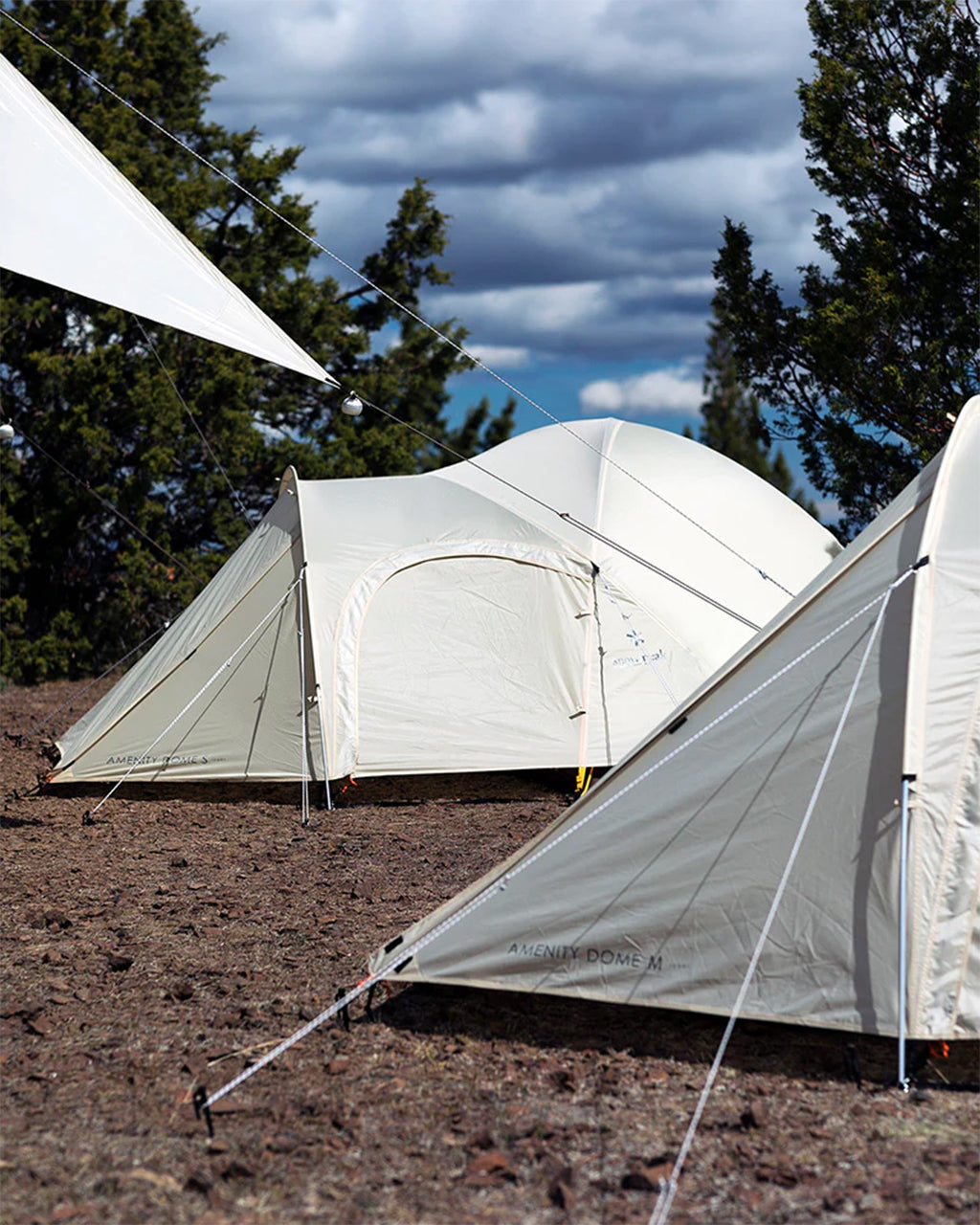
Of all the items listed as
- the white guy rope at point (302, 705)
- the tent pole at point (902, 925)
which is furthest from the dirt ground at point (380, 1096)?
the white guy rope at point (302, 705)

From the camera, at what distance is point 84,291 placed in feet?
21.1

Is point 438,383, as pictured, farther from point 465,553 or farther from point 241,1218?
point 241,1218

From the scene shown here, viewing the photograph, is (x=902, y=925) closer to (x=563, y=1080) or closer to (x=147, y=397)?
(x=563, y=1080)

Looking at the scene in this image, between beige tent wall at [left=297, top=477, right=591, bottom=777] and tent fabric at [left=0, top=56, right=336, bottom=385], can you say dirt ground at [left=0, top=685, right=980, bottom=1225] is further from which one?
tent fabric at [left=0, top=56, right=336, bottom=385]

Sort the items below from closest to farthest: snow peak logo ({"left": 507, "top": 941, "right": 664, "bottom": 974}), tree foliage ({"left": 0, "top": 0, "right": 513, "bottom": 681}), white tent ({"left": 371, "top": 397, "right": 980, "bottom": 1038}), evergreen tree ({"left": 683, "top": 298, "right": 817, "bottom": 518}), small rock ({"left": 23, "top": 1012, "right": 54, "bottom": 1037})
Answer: white tent ({"left": 371, "top": 397, "right": 980, "bottom": 1038}) → snow peak logo ({"left": 507, "top": 941, "right": 664, "bottom": 974}) → small rock ({"left": 23, "top": 1012, "right": 54, "bottom": 1037}) → tree foliage ({"left": 0, "top": 0, "right": 513, "bottom": 681}) → evergreen tree ({"left": 683, "top": 298, "right": 817, "bottom": 518})

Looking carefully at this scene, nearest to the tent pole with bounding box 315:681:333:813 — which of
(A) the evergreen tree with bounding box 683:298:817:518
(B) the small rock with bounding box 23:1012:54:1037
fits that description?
(B) the small rock with bounding box 23:1012:54:1037

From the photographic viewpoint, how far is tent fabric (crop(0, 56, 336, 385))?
257 inches

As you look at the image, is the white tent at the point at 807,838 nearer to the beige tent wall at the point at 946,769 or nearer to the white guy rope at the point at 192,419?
the beige tent wall at the point at 946,769

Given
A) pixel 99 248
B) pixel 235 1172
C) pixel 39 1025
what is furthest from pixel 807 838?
pixel 99 248

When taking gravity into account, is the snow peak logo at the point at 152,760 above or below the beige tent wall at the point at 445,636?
below

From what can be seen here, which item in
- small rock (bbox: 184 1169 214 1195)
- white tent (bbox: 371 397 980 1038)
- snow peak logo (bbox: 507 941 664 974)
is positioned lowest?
Result: small rock (bbox: 184 1169 214 1195)

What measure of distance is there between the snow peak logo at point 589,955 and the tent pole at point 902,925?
0.78m

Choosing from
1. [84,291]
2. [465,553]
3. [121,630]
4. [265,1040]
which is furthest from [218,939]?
[121,630]

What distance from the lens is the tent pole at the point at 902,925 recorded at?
422 centimetres
